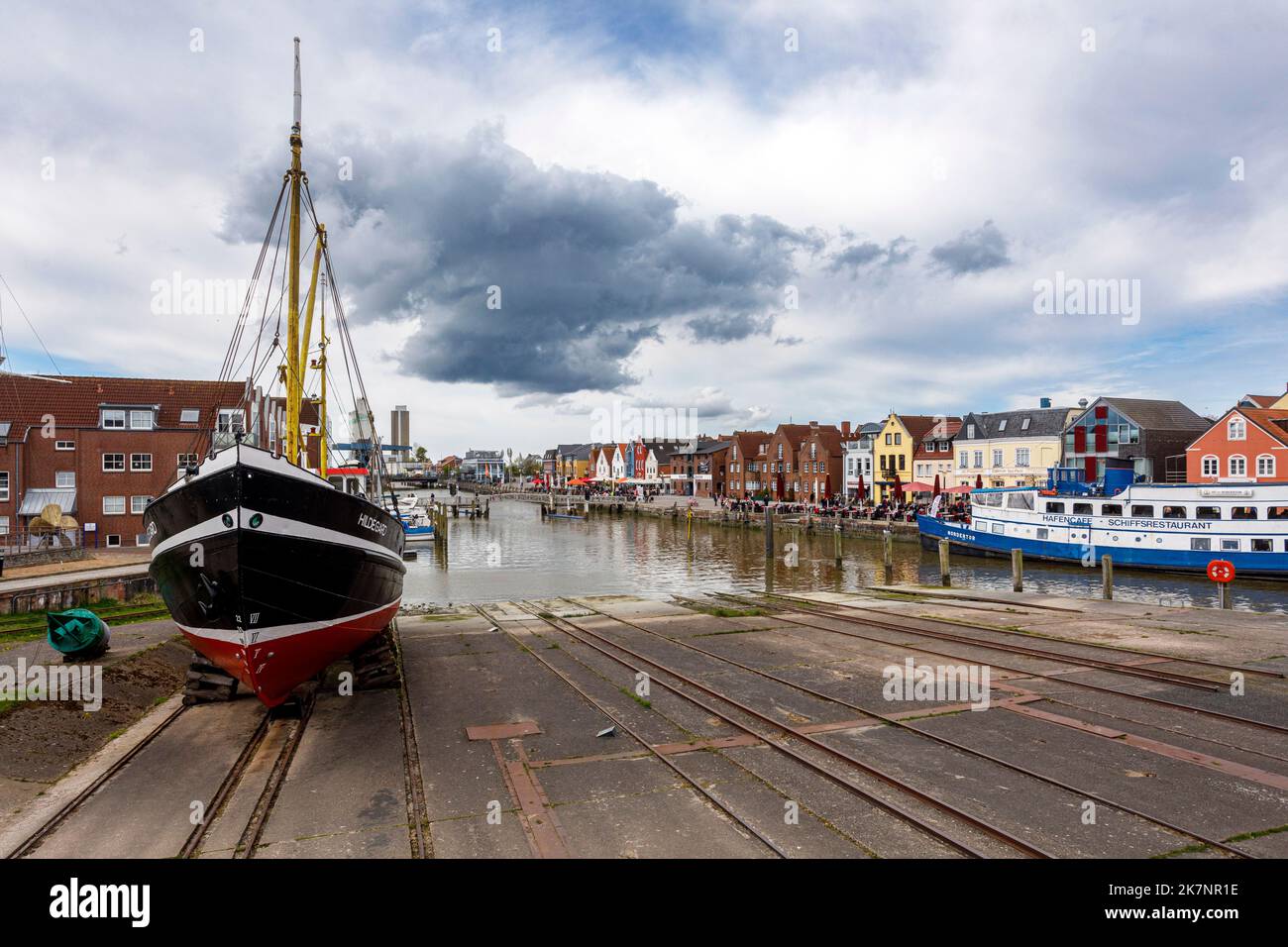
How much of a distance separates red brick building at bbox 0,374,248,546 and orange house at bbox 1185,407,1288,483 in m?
63.3

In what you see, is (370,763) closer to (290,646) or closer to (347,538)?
A: (290,646)

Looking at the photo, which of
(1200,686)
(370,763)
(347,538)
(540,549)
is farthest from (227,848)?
(540,549)

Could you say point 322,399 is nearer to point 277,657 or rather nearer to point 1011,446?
point 277,657

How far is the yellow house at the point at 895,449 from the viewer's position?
75438 mm

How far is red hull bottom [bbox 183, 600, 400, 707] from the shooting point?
10578mm

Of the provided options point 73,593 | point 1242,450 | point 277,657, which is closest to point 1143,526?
point 1242,450

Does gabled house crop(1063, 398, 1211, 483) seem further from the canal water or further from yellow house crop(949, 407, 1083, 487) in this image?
the canal water

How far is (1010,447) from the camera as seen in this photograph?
6538cm

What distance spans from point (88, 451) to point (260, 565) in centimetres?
4323

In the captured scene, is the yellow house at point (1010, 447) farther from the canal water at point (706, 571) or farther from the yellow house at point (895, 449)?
the canal water at point (706, 571)

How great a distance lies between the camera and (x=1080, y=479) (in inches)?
2287

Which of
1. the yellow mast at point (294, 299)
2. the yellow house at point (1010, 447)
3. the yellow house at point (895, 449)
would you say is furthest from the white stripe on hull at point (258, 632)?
the yellow house at point (895, 449)

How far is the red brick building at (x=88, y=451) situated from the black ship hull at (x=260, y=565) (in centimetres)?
3596

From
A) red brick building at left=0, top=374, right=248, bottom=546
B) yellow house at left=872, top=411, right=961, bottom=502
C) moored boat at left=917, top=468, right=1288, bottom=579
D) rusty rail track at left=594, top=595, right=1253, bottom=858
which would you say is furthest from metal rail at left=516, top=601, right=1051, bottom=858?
yellow house at left=872, top=411, right=961, bottom=502
